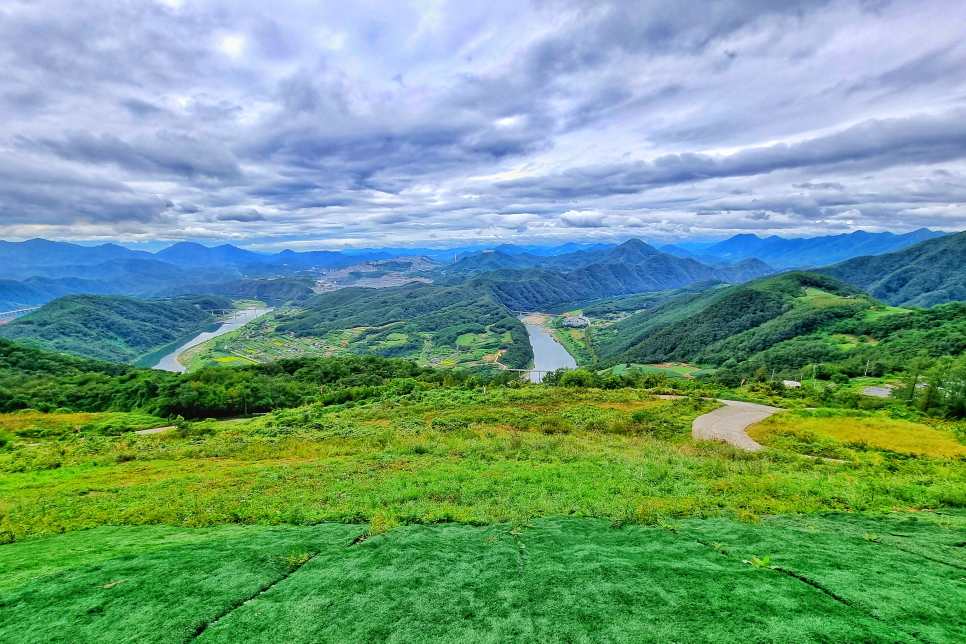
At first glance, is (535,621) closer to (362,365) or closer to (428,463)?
(428,463)

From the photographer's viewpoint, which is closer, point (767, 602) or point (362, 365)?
point (767, 602)

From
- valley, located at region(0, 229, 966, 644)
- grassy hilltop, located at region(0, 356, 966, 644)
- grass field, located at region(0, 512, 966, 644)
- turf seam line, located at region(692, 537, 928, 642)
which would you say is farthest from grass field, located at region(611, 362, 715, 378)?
turf seam line, located at region(692, 537, 928, 642)

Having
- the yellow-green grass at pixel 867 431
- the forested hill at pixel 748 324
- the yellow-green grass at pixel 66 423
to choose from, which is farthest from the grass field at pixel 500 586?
the forested hill at pixel 748 324

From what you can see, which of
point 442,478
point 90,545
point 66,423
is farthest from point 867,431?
point 66,423

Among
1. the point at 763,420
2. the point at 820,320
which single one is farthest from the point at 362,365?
the point at 820,320

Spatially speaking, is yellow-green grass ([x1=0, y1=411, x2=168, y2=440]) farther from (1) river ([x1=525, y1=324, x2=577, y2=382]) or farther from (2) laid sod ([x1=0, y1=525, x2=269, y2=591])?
Answer: (1) river ([x1=525, y1=324, x2=577, y2=382])

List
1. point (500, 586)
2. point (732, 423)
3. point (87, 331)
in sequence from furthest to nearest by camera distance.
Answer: point (87, 331)
point (732, 423)
point (500, 586)

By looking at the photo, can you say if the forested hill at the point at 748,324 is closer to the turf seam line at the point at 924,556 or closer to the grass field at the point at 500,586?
the turf seam line at the point at 924,556

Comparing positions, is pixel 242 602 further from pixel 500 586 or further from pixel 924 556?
pixel 924 556
